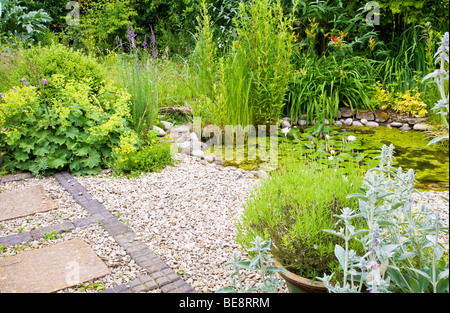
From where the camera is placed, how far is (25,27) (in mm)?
8086

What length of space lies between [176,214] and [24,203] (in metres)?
1.22

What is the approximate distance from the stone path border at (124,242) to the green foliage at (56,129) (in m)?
0.37

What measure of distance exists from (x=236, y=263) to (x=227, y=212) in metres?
1.45

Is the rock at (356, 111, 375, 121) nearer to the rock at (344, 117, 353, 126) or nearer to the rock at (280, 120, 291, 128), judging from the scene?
the rock at (344, 117, 353, 126)

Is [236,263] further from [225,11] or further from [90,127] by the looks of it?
[225,11]

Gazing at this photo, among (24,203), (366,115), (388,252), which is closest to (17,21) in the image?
(24,203)

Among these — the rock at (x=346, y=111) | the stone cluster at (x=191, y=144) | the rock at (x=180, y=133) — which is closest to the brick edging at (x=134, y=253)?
the stone cluster at (x=191, y=144)

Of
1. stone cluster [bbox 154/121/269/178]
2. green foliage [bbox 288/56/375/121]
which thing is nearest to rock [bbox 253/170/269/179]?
stone cluster [bbox 154/121/269/178]

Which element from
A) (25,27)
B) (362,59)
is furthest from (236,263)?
(25,27)

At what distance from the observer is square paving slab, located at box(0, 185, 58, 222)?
283cm

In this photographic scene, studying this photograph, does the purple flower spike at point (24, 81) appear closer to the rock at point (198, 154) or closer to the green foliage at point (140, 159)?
the green foliage at point (140, 159)

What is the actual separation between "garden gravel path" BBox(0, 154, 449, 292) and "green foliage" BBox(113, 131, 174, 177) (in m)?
0.09

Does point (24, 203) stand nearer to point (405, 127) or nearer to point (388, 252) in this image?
point (388, 252)

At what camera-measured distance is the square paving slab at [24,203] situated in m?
2.83
